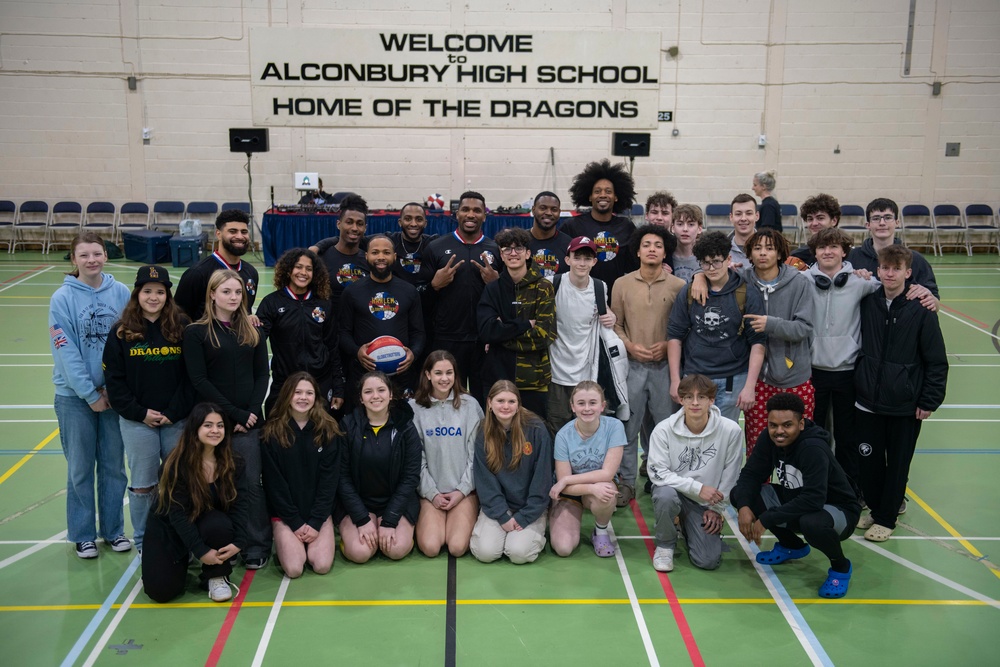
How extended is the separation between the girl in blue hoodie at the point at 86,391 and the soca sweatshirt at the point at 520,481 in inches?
84.7

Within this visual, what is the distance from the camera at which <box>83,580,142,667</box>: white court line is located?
13.3ft

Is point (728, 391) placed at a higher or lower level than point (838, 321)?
lower

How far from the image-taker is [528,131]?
52.5 ft

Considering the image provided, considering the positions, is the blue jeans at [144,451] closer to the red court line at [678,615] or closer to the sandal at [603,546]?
the sandal at [603,546]

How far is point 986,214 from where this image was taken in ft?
53.9

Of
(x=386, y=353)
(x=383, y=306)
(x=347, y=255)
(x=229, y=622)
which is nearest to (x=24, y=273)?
(x=347, y=255)

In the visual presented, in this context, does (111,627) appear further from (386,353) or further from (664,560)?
(664,560)

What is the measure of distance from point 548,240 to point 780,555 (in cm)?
271

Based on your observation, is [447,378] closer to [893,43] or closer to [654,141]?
[654,141]

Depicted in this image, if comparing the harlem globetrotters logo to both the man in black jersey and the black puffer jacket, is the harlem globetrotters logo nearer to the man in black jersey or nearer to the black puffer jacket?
the man in black jersey

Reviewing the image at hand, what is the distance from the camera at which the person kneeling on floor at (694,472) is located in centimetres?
493

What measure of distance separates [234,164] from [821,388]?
13173mm

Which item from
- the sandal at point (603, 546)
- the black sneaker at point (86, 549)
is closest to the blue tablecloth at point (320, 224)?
the sandal at point (603, 546)

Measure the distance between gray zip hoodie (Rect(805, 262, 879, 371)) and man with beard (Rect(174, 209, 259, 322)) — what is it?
11.8 ft
